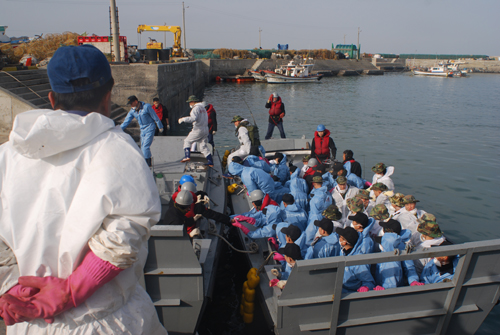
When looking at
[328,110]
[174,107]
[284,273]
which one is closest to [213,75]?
[328,110]

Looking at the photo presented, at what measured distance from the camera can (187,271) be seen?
11.6 ft

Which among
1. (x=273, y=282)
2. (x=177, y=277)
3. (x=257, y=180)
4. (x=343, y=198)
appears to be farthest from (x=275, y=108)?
(x=177, y=277)

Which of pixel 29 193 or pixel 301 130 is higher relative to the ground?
pixel 29 193

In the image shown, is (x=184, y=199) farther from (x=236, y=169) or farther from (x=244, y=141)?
(x=244, y=141)

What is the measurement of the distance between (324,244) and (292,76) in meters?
41.3

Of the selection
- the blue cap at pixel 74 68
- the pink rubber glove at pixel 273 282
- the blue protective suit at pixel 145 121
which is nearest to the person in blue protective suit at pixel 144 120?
the blue protective suit at pixel 145 121

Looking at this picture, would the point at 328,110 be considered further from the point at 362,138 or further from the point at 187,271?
the point at 187,271

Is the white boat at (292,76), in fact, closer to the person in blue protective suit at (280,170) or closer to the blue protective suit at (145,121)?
the person in blue protective suit at (280,170)

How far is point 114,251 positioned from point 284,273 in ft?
10.5

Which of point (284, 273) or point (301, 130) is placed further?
point (301, 130)

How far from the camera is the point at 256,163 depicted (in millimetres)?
7449

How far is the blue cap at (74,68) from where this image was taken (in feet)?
3.91

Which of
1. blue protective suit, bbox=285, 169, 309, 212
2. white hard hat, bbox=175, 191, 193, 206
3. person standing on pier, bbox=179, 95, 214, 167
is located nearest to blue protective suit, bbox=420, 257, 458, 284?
blue protective suit, bbox=285, 169, 309, 212

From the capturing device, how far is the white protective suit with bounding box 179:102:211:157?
744cm
